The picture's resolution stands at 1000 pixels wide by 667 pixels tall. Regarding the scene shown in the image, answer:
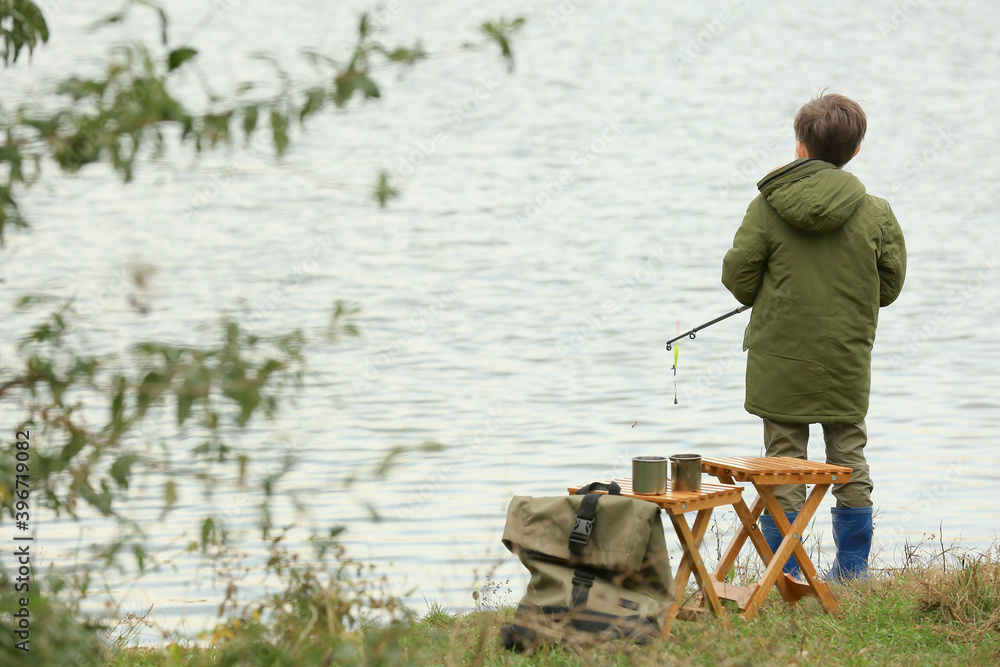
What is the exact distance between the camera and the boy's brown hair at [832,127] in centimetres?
407

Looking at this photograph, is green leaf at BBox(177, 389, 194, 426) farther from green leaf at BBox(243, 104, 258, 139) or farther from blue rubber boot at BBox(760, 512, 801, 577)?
blue rubber boot at BBox(760, 512, 801, 577)

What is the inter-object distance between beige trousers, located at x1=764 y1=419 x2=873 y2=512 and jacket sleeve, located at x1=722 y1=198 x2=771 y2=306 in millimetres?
508

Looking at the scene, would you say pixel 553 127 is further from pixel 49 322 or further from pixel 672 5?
pixel 49 322

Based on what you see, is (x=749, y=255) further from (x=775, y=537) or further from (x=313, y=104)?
(x=313, y=104)

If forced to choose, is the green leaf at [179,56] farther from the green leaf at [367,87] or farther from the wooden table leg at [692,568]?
the wooden table leg at [692,568]

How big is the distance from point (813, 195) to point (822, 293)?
1.13ft

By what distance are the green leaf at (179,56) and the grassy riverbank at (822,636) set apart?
4.61 feet

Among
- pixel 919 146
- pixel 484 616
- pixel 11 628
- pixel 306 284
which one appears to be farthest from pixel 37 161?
pixel 919 146

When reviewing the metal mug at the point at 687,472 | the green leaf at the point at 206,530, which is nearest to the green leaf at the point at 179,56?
the green leaf at the point at 206,530

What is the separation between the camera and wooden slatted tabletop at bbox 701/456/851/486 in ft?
12.1

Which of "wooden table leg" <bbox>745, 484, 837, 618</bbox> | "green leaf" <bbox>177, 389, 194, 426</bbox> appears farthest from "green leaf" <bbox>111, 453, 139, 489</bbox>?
"wooden table leg" <bbox>745, 484, 837, 618</bbox>

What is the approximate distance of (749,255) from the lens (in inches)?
162

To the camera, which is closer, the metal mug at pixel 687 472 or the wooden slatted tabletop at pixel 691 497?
the wooden slatted tabletop at pixel 691 497

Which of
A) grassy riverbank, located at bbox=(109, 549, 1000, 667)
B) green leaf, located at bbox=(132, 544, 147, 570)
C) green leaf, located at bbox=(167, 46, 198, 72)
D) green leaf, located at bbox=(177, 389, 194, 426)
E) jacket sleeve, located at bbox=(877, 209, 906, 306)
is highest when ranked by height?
green leaf, located at bbox=(167, 46, 198, 72)
